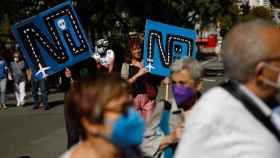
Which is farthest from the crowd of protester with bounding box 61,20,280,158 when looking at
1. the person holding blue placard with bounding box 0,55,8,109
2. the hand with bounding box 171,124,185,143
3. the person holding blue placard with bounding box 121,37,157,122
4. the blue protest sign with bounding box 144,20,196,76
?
the person holding blue placard with bounding box 0,55,8,109

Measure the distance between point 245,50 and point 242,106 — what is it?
0.22 metres

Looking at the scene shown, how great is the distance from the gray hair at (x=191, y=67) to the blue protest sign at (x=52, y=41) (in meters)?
1.79

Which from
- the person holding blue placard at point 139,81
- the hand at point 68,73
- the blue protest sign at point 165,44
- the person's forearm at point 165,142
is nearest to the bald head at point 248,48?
the person's forearm at point 165,142

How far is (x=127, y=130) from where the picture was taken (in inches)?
94.3

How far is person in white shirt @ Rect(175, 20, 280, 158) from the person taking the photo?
241 cm

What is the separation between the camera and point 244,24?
8.38ft

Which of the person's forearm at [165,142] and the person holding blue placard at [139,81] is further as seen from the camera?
the person holding blue placard at [139,81]

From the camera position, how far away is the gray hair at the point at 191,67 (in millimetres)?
4078

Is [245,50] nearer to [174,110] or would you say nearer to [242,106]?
[242,106]

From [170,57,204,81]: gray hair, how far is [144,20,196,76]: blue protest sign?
2.05 meters

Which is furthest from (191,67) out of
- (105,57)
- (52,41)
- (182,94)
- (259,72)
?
(105,57)

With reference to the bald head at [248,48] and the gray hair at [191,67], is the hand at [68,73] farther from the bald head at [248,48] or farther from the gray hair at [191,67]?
the bald head at [248,48]

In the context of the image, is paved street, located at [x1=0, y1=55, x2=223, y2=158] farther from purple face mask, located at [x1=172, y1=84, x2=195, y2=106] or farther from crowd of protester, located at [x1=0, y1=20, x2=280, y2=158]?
crowd of protester, located at [x1=0, y1=20, x2=280, y2=158]

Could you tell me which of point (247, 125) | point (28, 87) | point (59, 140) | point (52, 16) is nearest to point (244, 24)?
point (247, 125)
